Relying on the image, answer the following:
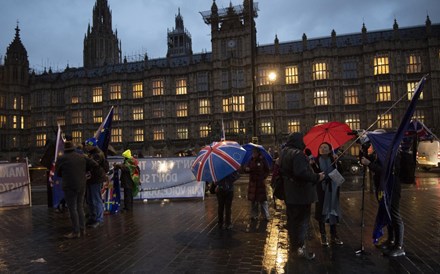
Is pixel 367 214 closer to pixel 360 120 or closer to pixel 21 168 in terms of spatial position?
pixel 21 168

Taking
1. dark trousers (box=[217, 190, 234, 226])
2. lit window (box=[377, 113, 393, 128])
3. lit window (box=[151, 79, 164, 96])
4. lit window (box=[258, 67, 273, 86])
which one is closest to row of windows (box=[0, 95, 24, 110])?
lit window (box=[151, 79, 164, 96])

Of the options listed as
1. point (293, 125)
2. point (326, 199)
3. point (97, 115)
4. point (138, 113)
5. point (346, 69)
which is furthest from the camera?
point (97, 115)

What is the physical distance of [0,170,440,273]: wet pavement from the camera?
6.09 metres

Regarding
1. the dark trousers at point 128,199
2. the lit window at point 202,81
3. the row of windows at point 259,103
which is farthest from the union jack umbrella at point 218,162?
the lit window at point 202,81

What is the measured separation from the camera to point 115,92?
52.1 meters

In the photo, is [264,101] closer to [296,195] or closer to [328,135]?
[328,135]

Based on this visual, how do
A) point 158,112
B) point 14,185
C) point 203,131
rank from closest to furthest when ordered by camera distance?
point 14,185 < point 203,131 < point 158,112

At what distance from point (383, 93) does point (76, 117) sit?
41836 millimetres

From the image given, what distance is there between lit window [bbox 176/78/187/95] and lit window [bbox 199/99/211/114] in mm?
3052

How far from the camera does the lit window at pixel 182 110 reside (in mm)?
49031

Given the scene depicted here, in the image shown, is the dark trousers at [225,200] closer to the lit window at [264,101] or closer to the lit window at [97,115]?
the lit window at [264,101]

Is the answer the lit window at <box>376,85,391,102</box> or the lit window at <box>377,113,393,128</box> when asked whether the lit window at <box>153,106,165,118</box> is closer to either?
the lit window at <box>376,85,391,102</box>

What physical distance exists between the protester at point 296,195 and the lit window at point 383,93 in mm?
39171

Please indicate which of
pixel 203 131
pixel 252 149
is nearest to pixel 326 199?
pixel 252 149
